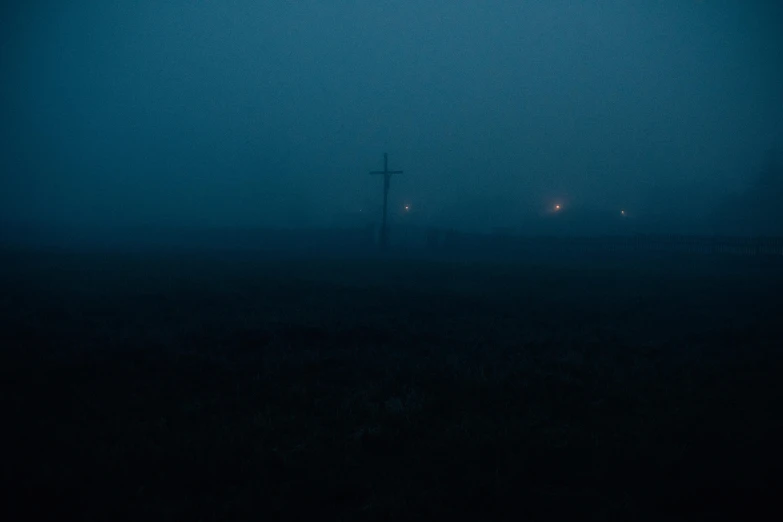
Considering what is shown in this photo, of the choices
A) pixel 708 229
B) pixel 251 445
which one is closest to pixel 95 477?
pixel 251 445

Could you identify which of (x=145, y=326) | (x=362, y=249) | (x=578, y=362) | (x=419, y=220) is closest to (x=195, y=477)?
(x=578, y=362)

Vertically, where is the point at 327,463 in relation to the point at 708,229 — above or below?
below

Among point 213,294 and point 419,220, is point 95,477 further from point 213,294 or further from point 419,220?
point 419,220

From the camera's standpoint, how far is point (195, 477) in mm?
4355

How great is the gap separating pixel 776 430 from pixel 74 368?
9.68 metres

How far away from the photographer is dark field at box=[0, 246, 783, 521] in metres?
4.04

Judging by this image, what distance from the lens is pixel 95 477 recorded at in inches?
168

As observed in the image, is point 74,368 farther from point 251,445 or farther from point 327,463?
point 327,463

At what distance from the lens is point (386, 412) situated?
5793 mm

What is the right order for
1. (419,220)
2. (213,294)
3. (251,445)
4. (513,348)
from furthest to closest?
(419,220), (213,294), (513,348), (251,445)

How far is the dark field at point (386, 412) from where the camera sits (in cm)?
404

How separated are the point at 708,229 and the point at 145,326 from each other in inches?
2353

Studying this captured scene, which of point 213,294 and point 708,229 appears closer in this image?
point 213,294

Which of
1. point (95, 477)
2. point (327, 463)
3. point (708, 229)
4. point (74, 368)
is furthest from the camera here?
point (708, 229)
